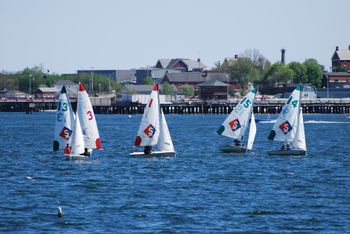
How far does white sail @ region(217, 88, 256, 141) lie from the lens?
84500 millimetres

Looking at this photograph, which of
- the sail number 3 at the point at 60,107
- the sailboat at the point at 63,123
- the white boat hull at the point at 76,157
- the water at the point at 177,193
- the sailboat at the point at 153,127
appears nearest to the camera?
the water at the point at 177,193

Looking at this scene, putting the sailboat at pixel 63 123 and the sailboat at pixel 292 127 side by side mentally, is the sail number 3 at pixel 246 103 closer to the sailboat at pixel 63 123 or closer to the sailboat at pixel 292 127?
the sailboat at pixel 292 127

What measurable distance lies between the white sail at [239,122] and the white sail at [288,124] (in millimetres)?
4127

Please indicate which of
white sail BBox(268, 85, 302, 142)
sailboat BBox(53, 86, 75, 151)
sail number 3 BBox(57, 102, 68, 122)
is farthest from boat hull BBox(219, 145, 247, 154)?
sail number 3 BBox(57, 102, 68, 122)

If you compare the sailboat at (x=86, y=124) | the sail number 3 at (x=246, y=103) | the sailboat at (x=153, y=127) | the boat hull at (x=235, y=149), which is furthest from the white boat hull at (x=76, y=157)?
the sail number 3 at (x=246, y=103)

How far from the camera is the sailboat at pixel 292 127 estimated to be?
80.6 metres

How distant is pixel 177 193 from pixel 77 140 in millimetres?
18501

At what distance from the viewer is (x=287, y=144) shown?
3246 inches

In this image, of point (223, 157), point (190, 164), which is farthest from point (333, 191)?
point (223, 157)

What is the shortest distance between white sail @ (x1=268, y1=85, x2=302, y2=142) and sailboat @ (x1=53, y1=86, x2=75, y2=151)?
14.1 meters

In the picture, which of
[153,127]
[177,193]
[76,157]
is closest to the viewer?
[177,193]

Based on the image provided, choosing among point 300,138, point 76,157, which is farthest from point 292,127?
point 76,157

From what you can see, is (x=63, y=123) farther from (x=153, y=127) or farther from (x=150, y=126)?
(x=153, y=127)

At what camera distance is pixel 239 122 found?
84.5m
